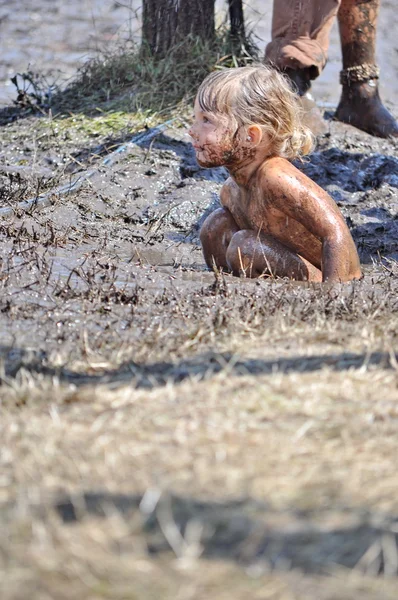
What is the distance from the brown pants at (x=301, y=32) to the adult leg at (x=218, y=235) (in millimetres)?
1984

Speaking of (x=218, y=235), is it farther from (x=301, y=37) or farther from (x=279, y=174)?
(x=301, y=37)

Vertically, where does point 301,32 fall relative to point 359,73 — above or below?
above

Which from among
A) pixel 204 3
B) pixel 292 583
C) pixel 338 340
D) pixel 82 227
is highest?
pixel 204 3

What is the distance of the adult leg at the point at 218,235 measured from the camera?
14.6 ft

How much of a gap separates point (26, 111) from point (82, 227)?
7.84ft

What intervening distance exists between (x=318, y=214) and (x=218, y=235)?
1.96 feet

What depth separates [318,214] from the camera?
13.4 feet

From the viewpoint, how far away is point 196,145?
4.19m

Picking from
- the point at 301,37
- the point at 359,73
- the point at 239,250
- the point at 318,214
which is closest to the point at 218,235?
the point at 239,250

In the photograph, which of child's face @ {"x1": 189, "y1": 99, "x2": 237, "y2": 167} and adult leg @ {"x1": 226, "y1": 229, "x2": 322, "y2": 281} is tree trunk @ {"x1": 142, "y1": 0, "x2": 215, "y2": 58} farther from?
adult leg @ {"x1": 226, "y1": 229, "x2": 322, "y2": 281}

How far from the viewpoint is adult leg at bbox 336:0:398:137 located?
6.58 metres

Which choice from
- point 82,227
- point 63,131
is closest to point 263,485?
point 82,227

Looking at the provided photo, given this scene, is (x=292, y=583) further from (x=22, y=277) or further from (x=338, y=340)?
(x=22, y=277)

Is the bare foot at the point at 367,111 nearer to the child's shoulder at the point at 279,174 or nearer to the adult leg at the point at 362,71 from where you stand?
the adult leg at the point at 362,71
